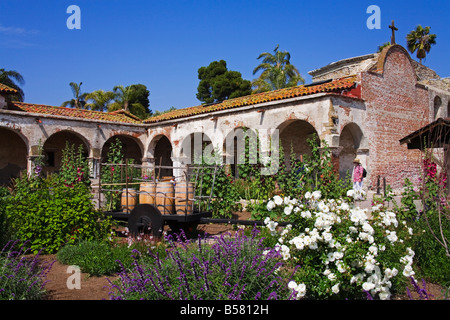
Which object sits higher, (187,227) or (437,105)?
(437,105)

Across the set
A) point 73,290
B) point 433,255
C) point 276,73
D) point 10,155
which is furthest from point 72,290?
point 276,73

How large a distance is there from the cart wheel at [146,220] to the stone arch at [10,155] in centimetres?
1444

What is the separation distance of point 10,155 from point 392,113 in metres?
18.9

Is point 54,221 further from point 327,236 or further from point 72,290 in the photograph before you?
point 327,236

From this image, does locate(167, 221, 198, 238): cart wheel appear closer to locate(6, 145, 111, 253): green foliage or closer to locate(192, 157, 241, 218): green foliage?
locate(6, 145, 111, 253): green foliage

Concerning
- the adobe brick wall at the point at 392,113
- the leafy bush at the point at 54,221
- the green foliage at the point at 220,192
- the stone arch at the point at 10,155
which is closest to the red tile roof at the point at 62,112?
the stone arch at the point at 10,155

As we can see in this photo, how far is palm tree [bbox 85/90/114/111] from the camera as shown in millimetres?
35156

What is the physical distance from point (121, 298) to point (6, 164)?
1849cm

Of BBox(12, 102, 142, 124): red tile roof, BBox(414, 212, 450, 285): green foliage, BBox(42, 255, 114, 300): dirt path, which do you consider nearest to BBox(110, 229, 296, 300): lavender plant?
BBox(42, 255, 114, 300): dirt path

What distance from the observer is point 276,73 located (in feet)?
100

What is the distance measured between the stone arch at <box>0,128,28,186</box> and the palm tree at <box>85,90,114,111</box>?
17058 millimetres

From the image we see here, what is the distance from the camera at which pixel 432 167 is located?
25.0 feet
